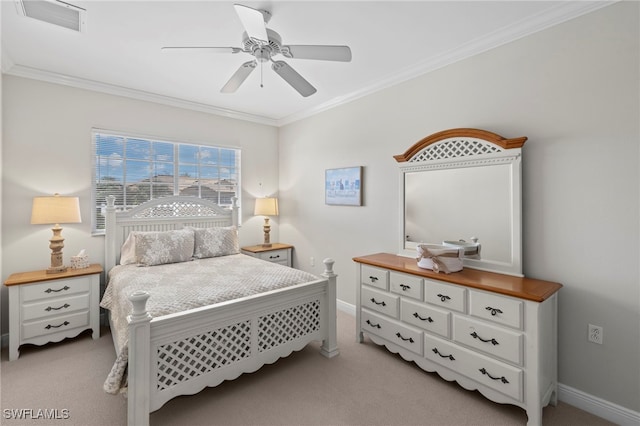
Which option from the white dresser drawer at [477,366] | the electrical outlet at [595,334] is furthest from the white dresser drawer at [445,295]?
the electrical outlet at [595,334]

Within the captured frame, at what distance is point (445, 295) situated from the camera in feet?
7.51

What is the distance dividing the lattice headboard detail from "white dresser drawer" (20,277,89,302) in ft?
11.4

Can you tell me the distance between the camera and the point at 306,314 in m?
2.65

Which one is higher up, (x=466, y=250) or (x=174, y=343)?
(x=466, y=250)

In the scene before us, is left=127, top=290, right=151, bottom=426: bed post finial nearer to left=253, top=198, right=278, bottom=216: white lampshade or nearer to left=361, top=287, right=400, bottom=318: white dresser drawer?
left=361, top=287, right=400, bottom=318: white dresser drawer

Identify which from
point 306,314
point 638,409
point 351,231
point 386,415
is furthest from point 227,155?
point 638,409

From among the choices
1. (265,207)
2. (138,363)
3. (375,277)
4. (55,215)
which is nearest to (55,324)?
(55,215)

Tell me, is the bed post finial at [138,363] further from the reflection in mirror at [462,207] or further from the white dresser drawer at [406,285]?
the reflection in mirror at [462,207]

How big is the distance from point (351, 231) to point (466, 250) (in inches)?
59.7

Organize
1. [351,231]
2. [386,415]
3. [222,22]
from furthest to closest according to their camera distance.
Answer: [351,231] → [222,22] → [386,415]

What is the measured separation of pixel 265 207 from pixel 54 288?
100 inches

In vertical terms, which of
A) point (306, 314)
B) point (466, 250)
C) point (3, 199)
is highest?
point (3, 199)

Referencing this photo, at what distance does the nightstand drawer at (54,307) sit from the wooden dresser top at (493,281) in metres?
2.96

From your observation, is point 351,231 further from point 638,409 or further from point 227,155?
point 638,409
